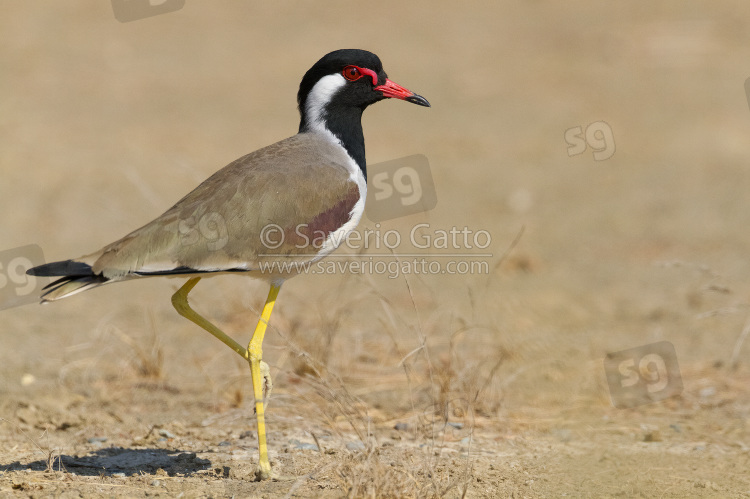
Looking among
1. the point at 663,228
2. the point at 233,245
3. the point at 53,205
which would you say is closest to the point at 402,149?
the point at 663,228

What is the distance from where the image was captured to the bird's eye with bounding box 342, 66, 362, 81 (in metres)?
5.71

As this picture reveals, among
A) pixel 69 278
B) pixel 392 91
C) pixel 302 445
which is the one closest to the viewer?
pixel 69 278

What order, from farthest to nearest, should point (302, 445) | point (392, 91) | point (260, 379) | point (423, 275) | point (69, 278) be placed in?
point (423, 275)
point (392, 91)
point (302, 445)
point (260, 379)
point (69, 278)

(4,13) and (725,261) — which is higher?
(4,13)

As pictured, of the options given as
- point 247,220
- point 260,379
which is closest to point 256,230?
point 247,220

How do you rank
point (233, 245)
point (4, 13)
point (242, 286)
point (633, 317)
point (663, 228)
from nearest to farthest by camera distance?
point (233, 245) < point (242, 286) < point (633, 317) < point (663, 228) < point (4, 13)

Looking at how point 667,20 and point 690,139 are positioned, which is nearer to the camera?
point 690,139

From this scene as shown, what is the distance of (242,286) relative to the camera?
7.98 metres

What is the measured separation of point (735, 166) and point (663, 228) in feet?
7.45

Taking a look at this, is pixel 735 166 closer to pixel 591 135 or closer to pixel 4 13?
pixel 591 135

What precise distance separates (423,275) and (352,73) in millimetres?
4539

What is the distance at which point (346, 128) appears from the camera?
5.68m

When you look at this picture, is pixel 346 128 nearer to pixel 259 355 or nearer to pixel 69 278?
pixel 259 355

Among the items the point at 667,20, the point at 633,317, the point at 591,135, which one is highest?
the point at 667,20
